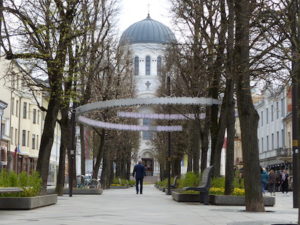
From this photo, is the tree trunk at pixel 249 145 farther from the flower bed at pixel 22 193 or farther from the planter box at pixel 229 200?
the flower bed at pixel 22 193

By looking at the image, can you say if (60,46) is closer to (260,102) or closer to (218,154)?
(218,154)

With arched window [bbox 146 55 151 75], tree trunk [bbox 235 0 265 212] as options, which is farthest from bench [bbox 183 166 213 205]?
arched window [bbox 146 55 151 75]

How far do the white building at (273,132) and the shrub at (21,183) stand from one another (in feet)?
155

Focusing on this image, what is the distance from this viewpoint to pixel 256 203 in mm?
14477

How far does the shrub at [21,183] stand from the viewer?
49.4ft

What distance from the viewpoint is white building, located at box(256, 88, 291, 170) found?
66.0m

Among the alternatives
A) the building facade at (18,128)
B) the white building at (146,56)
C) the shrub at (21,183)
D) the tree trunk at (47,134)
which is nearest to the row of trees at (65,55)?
the tree trunk at (47,134)

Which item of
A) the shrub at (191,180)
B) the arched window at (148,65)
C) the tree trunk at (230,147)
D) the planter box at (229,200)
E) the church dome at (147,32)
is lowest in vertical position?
the planter box at (229,200)

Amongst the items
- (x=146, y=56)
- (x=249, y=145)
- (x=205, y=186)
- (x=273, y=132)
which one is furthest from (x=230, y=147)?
(x=146, y=56)

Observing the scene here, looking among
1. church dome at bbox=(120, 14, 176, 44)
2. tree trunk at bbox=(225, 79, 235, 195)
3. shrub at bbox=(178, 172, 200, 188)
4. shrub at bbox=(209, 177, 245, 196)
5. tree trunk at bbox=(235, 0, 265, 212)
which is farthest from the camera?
church dome at bbox=(120, 14, 176, 44)

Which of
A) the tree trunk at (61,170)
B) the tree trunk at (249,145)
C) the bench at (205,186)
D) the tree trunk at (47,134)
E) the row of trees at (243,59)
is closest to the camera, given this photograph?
the row of trees at (243,59)

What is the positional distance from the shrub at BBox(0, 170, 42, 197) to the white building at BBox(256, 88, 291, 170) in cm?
4735

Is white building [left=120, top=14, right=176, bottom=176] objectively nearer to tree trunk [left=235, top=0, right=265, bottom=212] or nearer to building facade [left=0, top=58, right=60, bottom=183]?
building facade [left=0, top=58, right=60, bottom=183]

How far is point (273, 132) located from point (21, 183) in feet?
199
